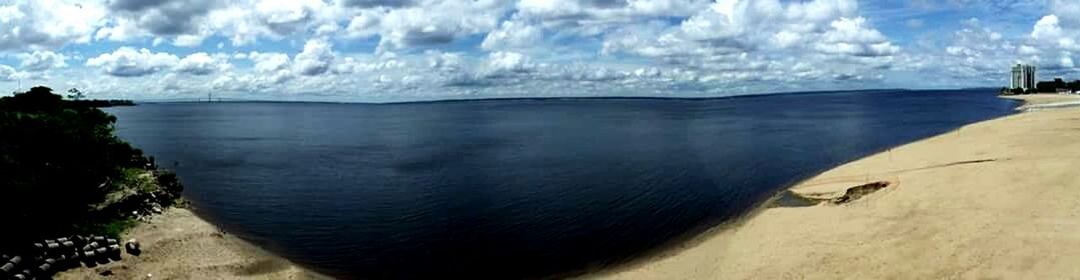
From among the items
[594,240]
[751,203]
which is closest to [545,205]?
[594,240]

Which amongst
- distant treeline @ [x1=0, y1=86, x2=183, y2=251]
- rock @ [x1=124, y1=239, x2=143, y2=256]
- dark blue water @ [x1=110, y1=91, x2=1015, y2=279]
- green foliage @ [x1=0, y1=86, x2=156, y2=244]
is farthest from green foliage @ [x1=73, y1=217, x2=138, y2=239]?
dark blue water @ [x1=110, y1=91, x2=1015, y2=279]

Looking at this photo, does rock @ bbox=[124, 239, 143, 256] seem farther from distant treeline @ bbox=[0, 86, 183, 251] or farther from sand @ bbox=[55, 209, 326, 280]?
distant treeline @ bbox=[0, 86, 183, 251]

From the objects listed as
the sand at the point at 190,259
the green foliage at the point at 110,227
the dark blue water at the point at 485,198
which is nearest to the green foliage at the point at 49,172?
the green foliage at the point at 110,227

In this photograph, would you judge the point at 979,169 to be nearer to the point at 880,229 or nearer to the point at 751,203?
the point at 751,203

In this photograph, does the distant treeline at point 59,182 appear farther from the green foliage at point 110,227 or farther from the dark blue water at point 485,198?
the dark blue water at point 485,198

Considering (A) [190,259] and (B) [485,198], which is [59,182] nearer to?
(A) [190,259]
